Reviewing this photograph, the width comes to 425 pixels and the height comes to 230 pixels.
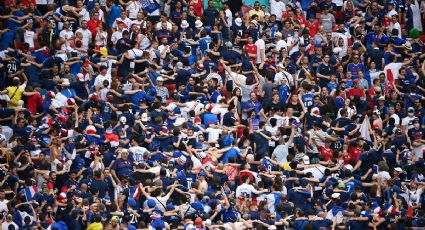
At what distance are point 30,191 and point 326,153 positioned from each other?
301 inches

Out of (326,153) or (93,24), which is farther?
(93,24)

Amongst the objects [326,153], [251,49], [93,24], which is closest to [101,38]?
[93,24]

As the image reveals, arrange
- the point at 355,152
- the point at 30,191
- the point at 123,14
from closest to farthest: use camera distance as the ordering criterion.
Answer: the point at 30,191
the point at 355,152
the point at 123,14

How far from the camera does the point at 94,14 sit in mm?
41781

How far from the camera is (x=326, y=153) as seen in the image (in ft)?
126

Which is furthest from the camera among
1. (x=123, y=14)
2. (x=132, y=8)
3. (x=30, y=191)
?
(x=132, y=8)

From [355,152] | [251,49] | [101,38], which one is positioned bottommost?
[355,152]

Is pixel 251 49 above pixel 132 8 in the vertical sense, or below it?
below

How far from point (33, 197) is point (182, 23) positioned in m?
8.52

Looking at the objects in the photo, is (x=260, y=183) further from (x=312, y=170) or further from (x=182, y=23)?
(x=182, y=23)

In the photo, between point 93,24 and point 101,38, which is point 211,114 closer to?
point 101,38

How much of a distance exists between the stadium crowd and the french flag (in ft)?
0.08

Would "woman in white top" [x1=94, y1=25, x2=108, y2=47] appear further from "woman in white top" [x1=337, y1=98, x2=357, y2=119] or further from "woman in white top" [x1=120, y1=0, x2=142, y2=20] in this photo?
"woman in white top" [x1=337, y1=98, x2=357, y2=119]

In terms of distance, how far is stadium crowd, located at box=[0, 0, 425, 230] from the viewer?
3569 cm
